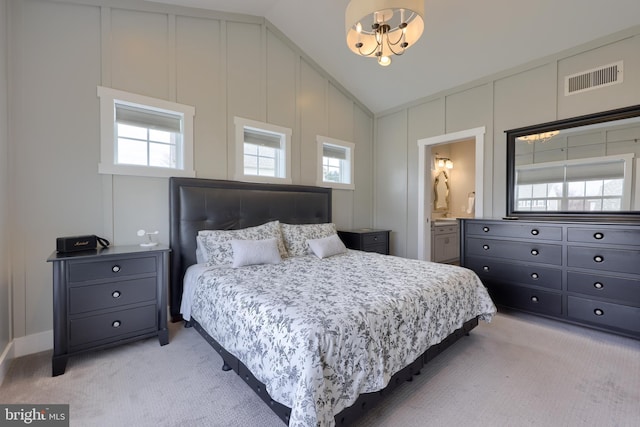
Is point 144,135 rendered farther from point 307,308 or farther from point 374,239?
point 374,239

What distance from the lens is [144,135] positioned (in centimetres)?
287

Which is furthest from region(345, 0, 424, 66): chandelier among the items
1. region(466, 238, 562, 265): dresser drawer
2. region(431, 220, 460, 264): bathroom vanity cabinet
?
region(431, 220, 460, 264): bathroom vanity cabinet

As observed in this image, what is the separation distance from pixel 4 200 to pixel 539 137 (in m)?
5.21

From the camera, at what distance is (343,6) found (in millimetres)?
3104

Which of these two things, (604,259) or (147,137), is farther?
(147,137)

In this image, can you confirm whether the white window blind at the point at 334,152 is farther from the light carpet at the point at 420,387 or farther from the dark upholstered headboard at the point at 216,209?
the light carpet at the point at 420,387

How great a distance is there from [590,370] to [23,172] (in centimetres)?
474

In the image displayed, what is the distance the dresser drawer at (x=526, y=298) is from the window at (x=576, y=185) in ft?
3.20

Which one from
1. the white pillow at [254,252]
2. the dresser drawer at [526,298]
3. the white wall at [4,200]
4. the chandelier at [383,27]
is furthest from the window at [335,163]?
the white wall at [4,200]

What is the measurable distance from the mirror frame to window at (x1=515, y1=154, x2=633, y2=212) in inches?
2.0

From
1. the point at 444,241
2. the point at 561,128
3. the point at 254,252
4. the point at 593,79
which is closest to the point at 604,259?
the point at 561,128

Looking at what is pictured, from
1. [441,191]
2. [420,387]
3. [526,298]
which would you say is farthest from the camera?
[441,191]

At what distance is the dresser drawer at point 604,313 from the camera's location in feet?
7.86

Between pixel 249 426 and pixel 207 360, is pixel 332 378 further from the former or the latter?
pixel 207 360
